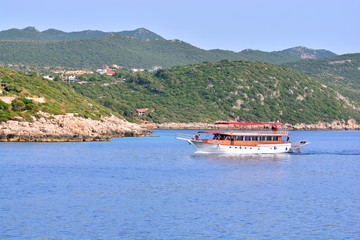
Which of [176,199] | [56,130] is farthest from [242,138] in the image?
[56,130]

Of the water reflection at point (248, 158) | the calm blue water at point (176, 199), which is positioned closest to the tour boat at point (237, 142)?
the water reflection at point (248, 158)

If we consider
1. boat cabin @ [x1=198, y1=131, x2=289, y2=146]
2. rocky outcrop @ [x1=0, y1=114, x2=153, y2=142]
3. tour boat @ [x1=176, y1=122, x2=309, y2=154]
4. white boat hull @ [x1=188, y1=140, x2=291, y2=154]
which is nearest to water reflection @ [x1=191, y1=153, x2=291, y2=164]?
white boat hull @ [x1=188, y1=140, x2=291, y2=154]

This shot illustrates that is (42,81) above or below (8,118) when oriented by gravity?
above

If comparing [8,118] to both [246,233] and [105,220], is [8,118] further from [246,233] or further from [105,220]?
[246,233]

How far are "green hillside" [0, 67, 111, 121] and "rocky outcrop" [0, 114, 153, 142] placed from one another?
7.78ft

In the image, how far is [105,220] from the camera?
31.7 metres

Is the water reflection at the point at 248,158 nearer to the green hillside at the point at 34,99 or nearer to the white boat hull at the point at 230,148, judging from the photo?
the white boat hull at the point at 230,148

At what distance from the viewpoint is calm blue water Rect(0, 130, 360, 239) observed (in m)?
29.6

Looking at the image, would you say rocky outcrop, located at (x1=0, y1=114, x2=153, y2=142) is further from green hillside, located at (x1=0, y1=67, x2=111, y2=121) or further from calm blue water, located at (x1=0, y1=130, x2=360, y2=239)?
calm blue water, located at (x1=0, y1=130, x2=360, y2=239)

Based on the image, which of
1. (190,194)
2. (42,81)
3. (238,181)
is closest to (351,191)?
(238,181)

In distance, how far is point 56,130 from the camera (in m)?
96.6

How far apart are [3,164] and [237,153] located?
1296 inches

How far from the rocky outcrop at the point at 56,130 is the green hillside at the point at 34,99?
7.78 ft

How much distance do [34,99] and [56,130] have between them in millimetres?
14729
